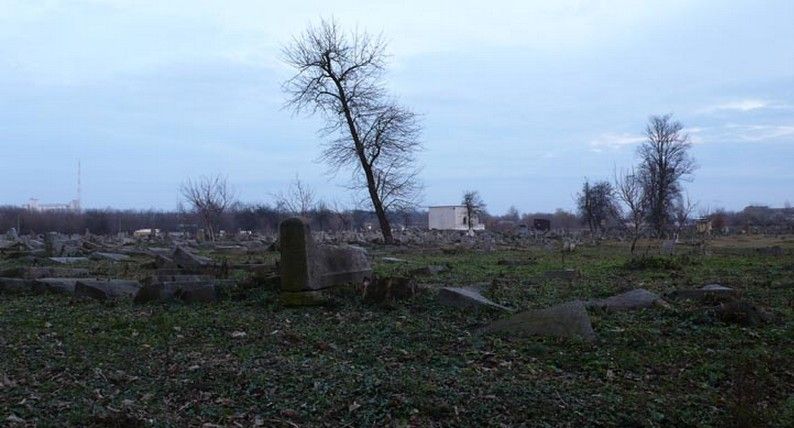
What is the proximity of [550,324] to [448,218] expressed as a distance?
2628 inches

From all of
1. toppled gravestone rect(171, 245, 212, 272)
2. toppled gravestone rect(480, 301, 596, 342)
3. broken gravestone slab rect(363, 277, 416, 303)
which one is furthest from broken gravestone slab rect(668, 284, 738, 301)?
toppled gravestone rect(171, 245, 212, 272)

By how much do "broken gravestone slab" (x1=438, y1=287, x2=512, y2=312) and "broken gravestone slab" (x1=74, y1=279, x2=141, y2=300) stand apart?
191 inches

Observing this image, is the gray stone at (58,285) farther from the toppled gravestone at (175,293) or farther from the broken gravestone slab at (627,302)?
the broken gravestone slab at (627,302)

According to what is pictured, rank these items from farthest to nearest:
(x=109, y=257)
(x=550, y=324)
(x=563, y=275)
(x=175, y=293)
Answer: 1. (x=109, y=257)
2. (x=563, y=275)
3. (x=175, y=293)
4. (x=550, y=324)

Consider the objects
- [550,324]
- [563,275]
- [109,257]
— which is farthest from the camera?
[109,257]

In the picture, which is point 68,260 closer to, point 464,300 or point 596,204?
point 464,300

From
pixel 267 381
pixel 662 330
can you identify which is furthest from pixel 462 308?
pixel 267 381

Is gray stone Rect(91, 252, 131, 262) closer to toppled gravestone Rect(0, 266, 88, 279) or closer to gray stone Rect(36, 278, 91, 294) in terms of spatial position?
toppled gravestone Rect(0, 266, 88, 279)

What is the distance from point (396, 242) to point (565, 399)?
77.9 ft

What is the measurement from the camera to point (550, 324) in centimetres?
741

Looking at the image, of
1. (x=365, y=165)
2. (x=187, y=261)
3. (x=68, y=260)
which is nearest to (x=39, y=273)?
(x=187, y=261)

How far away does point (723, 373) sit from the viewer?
6086mm

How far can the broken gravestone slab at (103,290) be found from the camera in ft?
34.9

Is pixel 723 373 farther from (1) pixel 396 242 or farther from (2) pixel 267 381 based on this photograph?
(1) pixel 396 242
